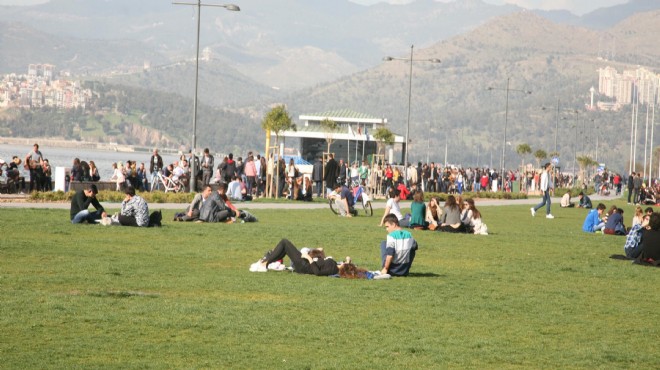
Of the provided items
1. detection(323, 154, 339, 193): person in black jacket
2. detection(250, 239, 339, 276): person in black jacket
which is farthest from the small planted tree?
detection(250, 239, 339, 276): person in black jacket

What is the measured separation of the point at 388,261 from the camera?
18.9 metres

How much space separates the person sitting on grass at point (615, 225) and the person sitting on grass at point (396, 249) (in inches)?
680

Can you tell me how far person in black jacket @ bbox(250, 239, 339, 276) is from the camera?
18984 millimetres

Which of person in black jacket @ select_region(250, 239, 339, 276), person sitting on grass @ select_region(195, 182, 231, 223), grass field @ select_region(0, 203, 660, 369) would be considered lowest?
grass field @ select_region(0, 203, 660, 369)

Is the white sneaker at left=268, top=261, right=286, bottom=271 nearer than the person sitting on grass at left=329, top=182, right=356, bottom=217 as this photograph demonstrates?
Yes

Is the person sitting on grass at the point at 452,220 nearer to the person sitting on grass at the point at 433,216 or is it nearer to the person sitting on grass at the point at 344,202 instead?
the person sitting on grass at the point at 433,216

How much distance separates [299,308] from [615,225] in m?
21.9

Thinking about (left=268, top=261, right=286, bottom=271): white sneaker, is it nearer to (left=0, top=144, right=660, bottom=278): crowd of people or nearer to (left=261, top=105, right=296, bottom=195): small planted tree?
(left=0, top=144, right=660, bottom=278): crowd of people

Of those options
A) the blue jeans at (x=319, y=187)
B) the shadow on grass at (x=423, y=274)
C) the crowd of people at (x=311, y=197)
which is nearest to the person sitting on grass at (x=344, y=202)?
the crowd of people at (x=311, y=197)

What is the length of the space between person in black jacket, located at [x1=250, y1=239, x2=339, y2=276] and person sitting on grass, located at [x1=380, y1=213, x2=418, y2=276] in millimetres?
792

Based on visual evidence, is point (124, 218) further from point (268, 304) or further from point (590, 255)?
point (268, 304)

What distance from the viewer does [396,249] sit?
1903 cm

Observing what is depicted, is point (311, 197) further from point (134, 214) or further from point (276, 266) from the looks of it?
point (276, 266)

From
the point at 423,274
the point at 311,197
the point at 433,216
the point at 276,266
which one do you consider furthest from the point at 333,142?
the point at 276,266
